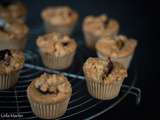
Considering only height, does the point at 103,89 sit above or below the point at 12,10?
below

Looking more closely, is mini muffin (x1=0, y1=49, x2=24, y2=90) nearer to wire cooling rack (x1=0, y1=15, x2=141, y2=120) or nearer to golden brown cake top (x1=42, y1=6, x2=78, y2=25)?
wire cooling rack (x1=0, y1=15, x2=141, y2=120)

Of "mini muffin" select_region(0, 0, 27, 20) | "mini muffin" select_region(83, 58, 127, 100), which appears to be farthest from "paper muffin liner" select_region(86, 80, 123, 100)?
"mini muffin" select_region(0, 0, 27, 20)

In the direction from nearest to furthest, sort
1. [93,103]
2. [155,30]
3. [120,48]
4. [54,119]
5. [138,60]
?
[54,119]
[93,103]
[120,48]
[138,60]
[155,30]

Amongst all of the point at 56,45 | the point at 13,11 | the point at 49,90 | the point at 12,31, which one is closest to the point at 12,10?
the point at 13,11

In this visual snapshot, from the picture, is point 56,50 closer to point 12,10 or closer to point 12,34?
point 12,34

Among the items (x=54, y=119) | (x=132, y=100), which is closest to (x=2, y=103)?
(x=54, y=119)

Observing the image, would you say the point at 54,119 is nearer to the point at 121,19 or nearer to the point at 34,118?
the point at 34,118

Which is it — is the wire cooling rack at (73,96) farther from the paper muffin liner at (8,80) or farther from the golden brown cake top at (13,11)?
the golden brown cake top at (13,11)
